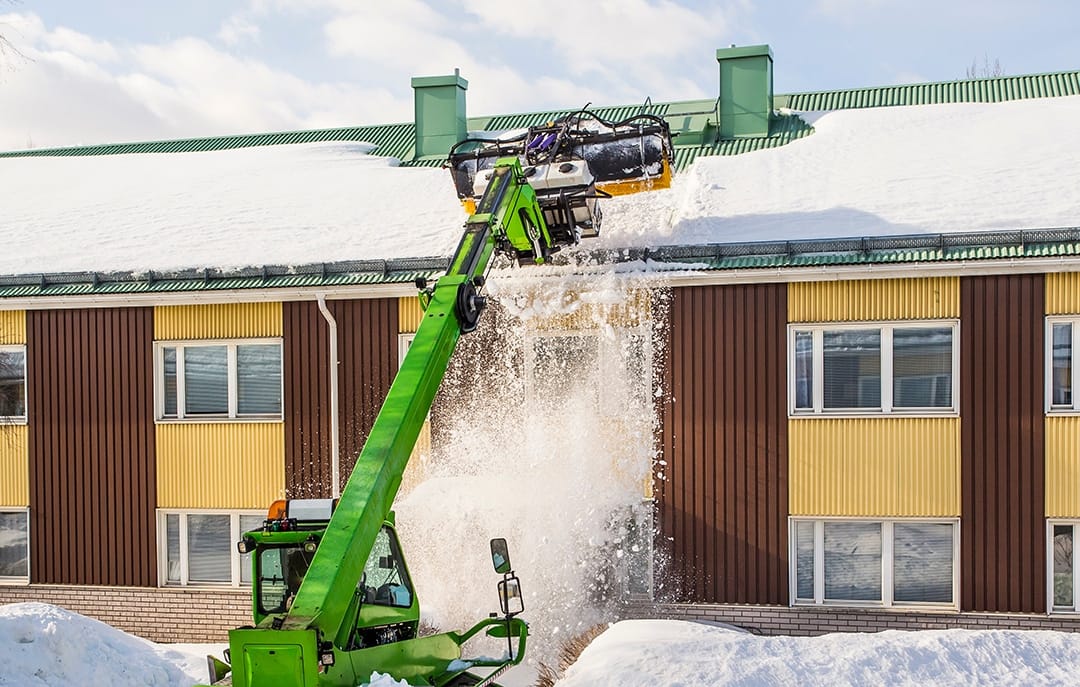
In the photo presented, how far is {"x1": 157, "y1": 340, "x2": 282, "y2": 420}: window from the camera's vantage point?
15.6 meters

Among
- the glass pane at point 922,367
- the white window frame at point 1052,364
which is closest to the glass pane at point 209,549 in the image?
the glass pane at point 922,367

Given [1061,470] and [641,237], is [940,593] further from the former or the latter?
[641,237]

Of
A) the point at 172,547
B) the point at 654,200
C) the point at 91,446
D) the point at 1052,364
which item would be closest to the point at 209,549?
the point at 172,547

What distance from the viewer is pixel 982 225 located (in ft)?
45.1

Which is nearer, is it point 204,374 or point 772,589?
point 772,589

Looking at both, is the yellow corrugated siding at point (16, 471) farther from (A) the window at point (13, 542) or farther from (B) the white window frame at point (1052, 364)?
(B) the white window frame at point (1052, 364)

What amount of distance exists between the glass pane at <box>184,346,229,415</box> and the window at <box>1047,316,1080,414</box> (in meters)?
10.4

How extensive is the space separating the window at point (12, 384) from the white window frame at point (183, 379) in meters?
2.03

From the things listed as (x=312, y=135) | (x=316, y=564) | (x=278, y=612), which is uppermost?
(x=312, y=135)

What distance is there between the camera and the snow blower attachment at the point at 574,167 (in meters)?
13.0

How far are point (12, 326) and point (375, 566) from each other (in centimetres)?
948

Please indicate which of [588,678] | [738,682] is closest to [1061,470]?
[738,682]

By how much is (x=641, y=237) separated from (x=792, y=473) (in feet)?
11.4

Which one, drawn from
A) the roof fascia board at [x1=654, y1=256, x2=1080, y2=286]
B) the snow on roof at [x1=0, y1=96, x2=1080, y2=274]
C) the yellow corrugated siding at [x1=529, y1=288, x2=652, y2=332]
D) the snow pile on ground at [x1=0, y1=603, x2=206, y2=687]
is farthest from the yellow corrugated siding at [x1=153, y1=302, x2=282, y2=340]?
the roof fascia board at [x1=654, y1=256, x2=1080, y2=286]
